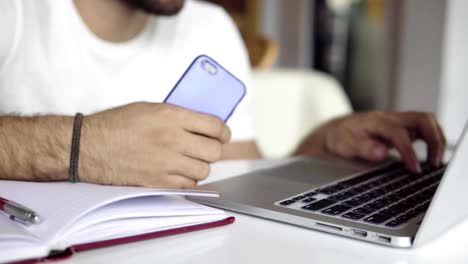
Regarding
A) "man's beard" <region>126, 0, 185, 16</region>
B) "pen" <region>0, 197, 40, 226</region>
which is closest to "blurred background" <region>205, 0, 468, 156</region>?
"man's beard" <region>126, 0, 185, 16</region>

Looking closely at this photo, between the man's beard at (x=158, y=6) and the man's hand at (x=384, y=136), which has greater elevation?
the man's beard at (x=158, y=6)

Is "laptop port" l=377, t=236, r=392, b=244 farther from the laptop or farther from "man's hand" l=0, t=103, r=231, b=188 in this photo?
"man's hand" l=0, t=103, r=231, b=188

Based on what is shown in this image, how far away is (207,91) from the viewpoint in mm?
620

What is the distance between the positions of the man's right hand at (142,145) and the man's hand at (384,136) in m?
0.34

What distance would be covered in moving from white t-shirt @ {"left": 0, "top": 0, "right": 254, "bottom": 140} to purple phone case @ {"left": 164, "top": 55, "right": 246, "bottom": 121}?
0.37 metres

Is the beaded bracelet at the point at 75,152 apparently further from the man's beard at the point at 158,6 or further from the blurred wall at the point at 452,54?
the blurred wall at the point at 452,54

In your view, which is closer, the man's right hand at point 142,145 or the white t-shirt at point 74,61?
the man's right hand at point 142,145

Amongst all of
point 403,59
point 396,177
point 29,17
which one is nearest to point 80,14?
point 29,17

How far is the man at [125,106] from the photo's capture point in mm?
588

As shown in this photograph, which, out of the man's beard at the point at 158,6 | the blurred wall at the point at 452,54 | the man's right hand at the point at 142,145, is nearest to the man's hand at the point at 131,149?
the man's right hand at the point at 142,145

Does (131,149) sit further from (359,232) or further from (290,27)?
(290,27)

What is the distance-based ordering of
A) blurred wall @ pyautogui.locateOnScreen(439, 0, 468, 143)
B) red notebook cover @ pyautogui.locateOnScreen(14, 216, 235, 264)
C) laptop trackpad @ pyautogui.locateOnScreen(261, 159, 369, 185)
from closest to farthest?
red notebook cover @ pyautogui.locateOnScreen(14, 216, 235, 264) → laptop trackpad @ pyautogui.locateOnScreen(261, 159, 369, 185) → blurred wall @ pyautogui.locateOnScreen(439, 0, 468, 143)

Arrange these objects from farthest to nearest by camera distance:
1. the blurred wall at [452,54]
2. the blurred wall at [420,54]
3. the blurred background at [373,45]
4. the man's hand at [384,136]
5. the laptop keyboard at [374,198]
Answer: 1. the blurred wall at [420,54]
2. the blurred background at [373,45]
3. the blurred wall at [452,54]
4. the man's hand at [384,136]
5. the laptop keyboard at [374,198]

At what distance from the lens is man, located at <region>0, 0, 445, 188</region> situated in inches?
23.2
